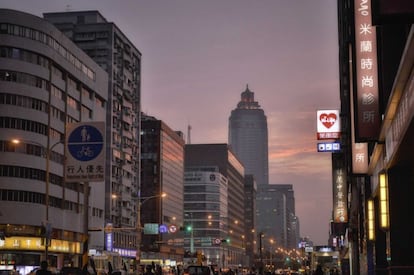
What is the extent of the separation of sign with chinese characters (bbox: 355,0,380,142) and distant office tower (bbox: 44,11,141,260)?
316 ft

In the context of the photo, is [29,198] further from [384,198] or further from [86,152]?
[384,198]

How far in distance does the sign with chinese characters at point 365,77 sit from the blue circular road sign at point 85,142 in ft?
28.8

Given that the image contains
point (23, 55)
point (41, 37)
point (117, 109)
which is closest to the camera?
point (23, 55)

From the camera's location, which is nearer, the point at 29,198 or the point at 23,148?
the point at 29,198

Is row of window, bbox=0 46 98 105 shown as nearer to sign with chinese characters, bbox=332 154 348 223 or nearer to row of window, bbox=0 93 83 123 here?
row of window, bbox=0 93 83 123

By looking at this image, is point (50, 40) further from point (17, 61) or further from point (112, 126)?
point (112, 126)

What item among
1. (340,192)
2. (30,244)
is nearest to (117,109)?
(30,244)

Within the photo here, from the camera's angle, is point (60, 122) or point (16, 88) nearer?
point (16, 88)

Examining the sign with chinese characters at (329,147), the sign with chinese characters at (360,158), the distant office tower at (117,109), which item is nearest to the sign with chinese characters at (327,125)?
the sign with chinese characters at (329,147)

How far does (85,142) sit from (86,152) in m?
0.35

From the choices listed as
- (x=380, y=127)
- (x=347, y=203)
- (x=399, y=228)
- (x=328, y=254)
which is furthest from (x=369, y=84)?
(x=328, y=254)

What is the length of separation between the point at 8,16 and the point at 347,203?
4843 cm

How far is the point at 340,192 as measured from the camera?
62094 mm

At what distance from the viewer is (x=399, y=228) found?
69.2ft
